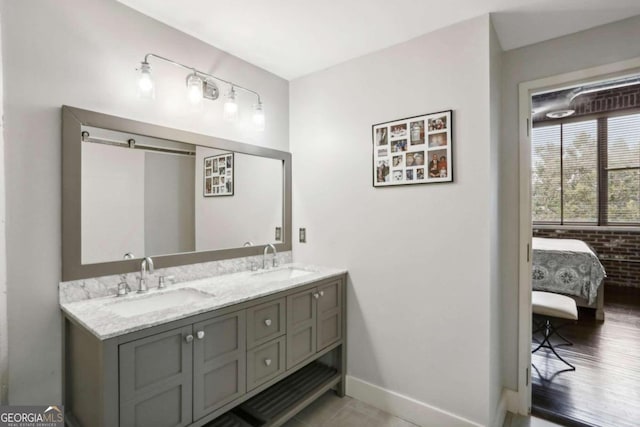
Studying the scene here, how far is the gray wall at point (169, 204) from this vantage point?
193 centimetres

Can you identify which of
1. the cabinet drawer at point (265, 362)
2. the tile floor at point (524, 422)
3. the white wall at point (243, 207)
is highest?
the white wall at point (243, 207)

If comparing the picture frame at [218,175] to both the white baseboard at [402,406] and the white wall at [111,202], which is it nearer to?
the white wall at [111,202]

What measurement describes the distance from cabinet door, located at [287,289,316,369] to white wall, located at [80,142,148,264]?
95cm

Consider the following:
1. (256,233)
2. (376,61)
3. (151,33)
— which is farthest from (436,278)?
(151,33)

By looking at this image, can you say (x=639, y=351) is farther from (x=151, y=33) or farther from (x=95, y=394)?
(x=151, y=33)

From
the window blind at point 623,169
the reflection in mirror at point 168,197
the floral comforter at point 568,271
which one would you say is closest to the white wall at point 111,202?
the reflection in mirror at point 168,197

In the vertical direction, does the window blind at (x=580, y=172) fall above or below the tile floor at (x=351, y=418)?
above

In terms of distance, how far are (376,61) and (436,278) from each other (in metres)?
1.56

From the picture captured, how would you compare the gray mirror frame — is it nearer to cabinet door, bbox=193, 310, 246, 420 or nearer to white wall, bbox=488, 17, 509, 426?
cabinet door, bbox=193, 310, 246, 420

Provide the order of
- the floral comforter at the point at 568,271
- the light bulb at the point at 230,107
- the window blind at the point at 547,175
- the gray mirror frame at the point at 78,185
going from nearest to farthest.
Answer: the gray mirror frame at the point at 78,185 → the light bulb at the point at 230,107 → the floral comforter at the point at 568,271 → the window blind at the point at 547,175

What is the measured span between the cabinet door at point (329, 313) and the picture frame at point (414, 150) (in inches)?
32.0

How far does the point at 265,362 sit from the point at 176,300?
614 millimetres

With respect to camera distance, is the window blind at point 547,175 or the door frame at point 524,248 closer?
the door frame at point 524,248

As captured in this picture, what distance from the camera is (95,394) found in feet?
4.17
